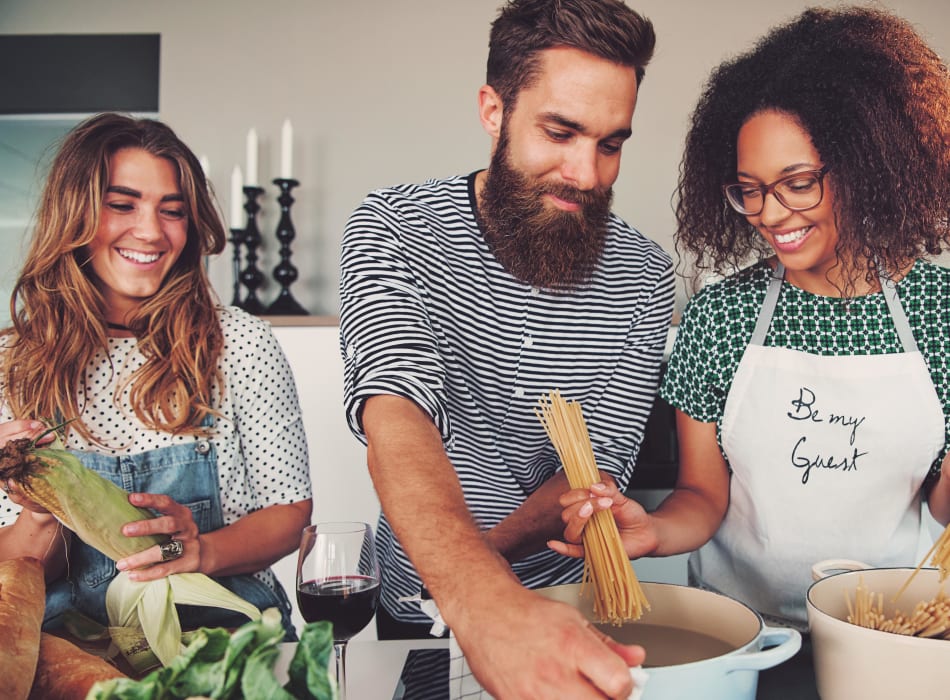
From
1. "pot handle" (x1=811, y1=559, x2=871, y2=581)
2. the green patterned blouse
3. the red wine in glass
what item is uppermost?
the green patterned blouse

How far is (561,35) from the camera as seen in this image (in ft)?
3.74

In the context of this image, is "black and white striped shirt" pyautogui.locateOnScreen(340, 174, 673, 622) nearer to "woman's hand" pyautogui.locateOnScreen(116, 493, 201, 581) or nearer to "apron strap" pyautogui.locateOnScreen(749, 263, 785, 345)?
"apron strap" pyautogui.locateOnScreen(749, 263, 785, 345)

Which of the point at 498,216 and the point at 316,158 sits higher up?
the point at 316,158

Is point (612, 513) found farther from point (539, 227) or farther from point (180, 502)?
point (180, 502)

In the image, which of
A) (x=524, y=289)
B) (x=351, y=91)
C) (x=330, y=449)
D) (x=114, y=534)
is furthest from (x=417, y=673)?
(x=351, y=91)

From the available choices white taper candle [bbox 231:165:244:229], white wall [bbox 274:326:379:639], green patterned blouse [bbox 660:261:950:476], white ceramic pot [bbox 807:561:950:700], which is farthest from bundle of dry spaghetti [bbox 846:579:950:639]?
white taper candle [bbox 231:165:244:229]

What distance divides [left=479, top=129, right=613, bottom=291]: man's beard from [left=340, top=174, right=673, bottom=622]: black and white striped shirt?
2 cm

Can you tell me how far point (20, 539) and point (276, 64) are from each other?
6.58ft

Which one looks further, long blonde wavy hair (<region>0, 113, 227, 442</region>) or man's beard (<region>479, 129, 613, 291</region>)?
long blonde wavy hair (<region>0, 113, 227, 442</region>)

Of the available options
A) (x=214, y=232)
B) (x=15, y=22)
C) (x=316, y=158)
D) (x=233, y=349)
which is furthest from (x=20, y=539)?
(x=15, y=22)

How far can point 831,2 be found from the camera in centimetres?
233

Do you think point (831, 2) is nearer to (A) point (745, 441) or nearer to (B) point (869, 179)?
(B) point (869, 179)

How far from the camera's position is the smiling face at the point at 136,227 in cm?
140

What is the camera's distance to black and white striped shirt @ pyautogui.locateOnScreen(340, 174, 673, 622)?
3.93ft
